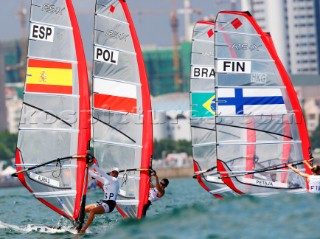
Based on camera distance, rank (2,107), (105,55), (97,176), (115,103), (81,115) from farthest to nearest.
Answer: (2,107)
(115,103)
(105,55)
(81,115)
(97,176)

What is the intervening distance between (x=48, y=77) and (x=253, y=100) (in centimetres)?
565

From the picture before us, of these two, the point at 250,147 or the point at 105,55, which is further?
the point at 250,147

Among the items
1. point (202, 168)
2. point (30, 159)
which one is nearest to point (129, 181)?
point (30, 159)

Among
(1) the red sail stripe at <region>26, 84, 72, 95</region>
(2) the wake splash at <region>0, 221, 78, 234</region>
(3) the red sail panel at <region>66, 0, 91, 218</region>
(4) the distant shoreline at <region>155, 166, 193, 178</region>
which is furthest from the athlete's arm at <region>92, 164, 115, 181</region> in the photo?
(4) the distant shoreline at <region>155, 166, 193, 178</region>

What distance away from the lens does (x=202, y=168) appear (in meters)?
33.3

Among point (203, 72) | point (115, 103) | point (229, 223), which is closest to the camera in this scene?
point (229, 223)

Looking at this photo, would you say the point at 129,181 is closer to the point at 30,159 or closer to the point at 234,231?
the point at 30,159

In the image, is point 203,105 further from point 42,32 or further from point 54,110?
point 42,32

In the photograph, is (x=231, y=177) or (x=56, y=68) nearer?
(x=56, y=68)

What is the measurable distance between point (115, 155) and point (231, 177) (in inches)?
146

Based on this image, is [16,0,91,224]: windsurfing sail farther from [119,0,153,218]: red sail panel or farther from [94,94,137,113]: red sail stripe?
[119,0,153,218]: red sail panel

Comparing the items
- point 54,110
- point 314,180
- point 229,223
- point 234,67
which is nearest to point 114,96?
point 54,110

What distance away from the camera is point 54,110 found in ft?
86.1

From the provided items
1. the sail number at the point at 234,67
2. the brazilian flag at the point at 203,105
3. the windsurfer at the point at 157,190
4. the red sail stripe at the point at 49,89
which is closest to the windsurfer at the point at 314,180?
the windsurfer at the point at 157,190
